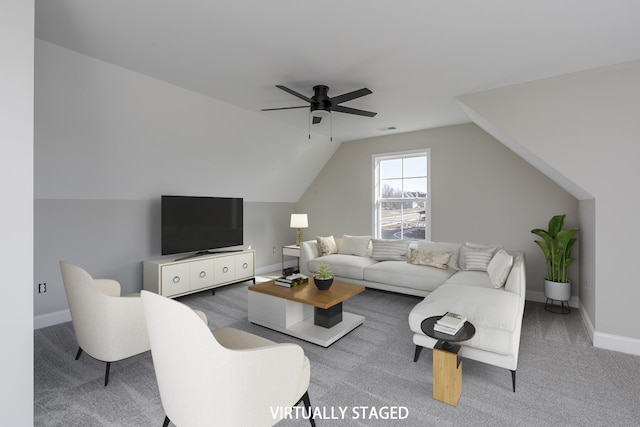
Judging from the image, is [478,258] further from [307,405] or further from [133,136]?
[133,136]

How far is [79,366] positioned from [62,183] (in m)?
2.02

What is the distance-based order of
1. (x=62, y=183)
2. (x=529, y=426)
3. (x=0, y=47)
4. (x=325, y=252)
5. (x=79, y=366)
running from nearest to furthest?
(x=0, y=47) < (x=529, y=426) < (x=79, y=366) < (x=62, y=183) < (x=325, y=252)

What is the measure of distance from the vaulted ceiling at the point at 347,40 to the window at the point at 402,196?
216 cm

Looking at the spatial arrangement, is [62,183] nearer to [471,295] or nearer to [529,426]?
[471,295]

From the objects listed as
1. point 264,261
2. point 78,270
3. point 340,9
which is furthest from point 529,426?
point 264,261

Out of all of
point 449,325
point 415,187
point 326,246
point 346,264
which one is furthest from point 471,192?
point 449,325

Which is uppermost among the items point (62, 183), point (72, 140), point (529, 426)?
point (72, 140)

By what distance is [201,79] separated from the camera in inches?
131

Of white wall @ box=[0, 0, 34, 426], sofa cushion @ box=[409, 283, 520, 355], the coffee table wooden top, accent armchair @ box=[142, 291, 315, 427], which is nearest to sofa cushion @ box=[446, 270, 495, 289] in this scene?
sofa cushion @ box=[409, 283, 520, 355]

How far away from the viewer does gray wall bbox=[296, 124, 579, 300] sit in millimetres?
4508

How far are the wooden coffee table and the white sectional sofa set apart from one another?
0.83 meters

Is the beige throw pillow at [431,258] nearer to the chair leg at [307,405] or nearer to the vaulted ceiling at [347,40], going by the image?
the vaulted ceiling at [347,40]

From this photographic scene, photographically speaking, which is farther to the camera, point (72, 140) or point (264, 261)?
point (264, 261)

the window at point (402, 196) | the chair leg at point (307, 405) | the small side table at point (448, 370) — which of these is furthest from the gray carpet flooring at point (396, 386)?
the window at point (402, 196)
